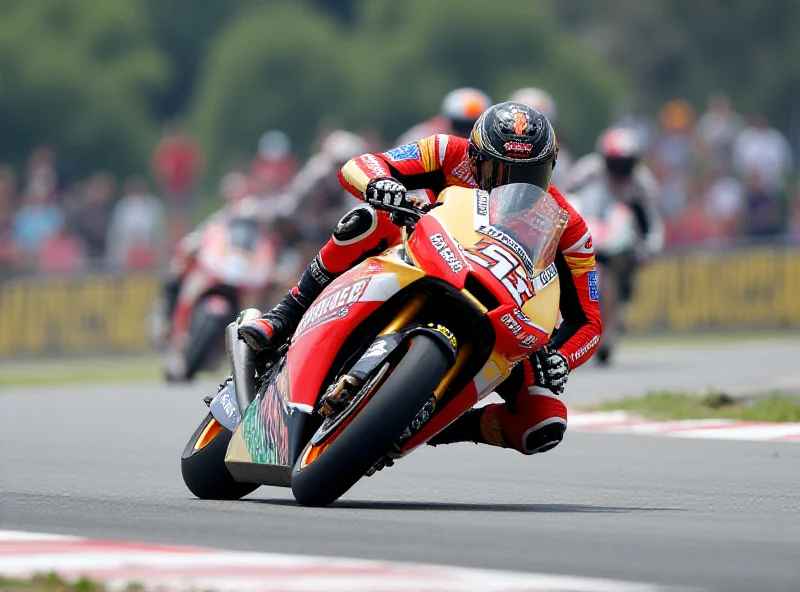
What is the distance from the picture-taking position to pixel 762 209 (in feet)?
75.7

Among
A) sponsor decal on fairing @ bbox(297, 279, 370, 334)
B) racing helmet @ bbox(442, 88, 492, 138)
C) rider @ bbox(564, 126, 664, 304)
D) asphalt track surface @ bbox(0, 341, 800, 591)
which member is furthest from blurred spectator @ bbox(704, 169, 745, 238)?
sponsor decal on fairing @ bbox(297, 279, 370, 334)

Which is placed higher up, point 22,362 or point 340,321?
point 340,321

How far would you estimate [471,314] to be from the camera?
22.9 ft

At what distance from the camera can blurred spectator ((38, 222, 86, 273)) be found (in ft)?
70.9

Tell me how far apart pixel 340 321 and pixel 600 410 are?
5.31 meters

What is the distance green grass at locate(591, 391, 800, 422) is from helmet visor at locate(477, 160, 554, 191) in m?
4.08

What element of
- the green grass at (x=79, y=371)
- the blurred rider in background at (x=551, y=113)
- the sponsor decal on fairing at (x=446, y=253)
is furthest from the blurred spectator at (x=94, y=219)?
the sponsor decal on fairing at (x=446, y=253)

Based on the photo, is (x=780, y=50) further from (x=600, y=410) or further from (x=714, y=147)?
(x=600, y=410)

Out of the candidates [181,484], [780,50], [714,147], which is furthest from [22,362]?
[780,50]

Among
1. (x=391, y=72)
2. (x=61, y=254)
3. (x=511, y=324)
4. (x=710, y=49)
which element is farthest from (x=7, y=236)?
(x=710, y=49)

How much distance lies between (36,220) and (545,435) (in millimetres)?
15513

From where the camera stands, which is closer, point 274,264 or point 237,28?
point 274,264

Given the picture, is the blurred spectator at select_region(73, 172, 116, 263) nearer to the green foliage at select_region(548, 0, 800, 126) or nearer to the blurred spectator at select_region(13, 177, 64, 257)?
the blurred spectator at select_region(13, 177, 64, 257)

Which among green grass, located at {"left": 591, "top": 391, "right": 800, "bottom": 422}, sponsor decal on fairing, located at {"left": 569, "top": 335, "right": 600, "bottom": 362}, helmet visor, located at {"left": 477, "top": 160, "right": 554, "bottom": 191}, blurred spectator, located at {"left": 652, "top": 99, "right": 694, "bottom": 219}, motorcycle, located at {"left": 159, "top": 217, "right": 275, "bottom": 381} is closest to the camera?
helmet visor, located at {"left": 477, "top": 160, "right": 554, "bottom": 191}
